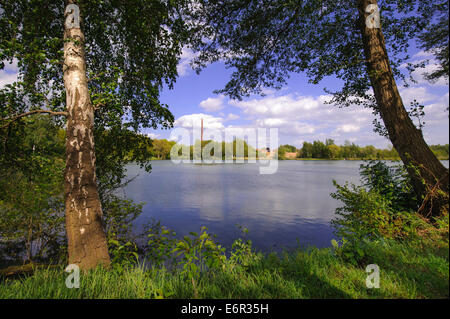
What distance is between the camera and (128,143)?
5453 mm

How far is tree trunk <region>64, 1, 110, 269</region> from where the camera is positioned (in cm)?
321

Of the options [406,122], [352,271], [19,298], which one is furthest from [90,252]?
[406,122]

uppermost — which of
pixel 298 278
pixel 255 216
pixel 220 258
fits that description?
pixel 298 278

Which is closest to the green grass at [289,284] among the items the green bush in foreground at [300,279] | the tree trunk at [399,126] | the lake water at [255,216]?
the green bush in foreground at [300,279]

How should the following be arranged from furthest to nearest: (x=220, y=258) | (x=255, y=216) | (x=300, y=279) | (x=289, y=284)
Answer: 1. (x=255, y=216)
2. (x=220, y=258)
3. (x=300, y=279)
4. (x=289, y=284)

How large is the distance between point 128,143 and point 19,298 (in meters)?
3.89

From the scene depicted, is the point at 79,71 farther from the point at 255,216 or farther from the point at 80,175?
the point at 255,216

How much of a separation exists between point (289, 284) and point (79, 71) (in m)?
5.13

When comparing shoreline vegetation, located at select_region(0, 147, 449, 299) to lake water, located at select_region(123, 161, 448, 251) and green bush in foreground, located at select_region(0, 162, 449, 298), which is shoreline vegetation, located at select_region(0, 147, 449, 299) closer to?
green bush in foreground, located at select_region(0, 162, 449, 298)

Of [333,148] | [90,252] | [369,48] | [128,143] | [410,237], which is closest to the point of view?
[90,252]

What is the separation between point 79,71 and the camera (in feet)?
11.6

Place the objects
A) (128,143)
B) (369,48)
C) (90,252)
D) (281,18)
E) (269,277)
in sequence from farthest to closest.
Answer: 1. (281,18)
2. (128,143)
3. (369,48)
4. (90,252)
5. (269,277)

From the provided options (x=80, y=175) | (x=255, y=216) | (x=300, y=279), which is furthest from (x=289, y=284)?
(x=255, y=216)

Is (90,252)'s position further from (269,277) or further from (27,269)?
(27,269)
